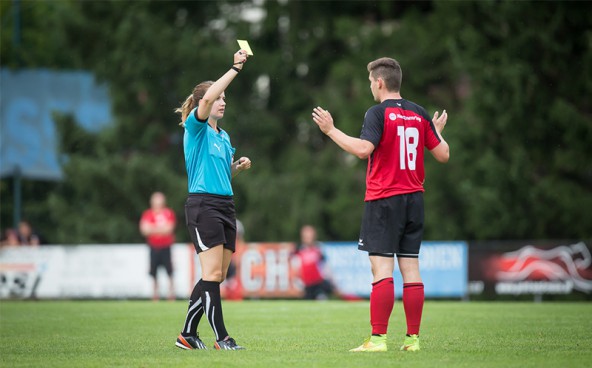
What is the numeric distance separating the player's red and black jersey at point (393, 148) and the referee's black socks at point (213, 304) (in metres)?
1.54

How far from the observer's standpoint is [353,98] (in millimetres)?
35812

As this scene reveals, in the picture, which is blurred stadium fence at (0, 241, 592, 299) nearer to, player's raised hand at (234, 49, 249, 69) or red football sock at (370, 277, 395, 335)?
red football sock at (370, 277, 395, 335)

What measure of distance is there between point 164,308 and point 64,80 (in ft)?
61.7

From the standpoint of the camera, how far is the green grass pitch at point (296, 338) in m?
7.45

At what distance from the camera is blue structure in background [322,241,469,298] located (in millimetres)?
23188

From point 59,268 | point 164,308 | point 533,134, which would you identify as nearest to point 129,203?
point 59,268

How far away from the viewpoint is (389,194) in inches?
318

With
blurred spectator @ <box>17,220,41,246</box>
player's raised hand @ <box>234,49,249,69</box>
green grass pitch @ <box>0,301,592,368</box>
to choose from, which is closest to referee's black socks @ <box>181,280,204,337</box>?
green grass pitch @ <box>0,301,592,368</box>

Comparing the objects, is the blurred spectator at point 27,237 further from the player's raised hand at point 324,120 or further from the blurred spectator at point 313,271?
the player's raised hand at point 324,120

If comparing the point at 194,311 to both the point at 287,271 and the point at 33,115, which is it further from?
the point at 33,115

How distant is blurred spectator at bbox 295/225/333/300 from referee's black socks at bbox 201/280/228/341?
48.8 ft

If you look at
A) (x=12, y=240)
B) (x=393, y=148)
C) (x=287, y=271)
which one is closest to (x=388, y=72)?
(x=393, y=148)

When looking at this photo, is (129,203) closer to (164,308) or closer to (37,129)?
(37,129)

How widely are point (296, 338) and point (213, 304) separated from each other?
1569 millimetres
